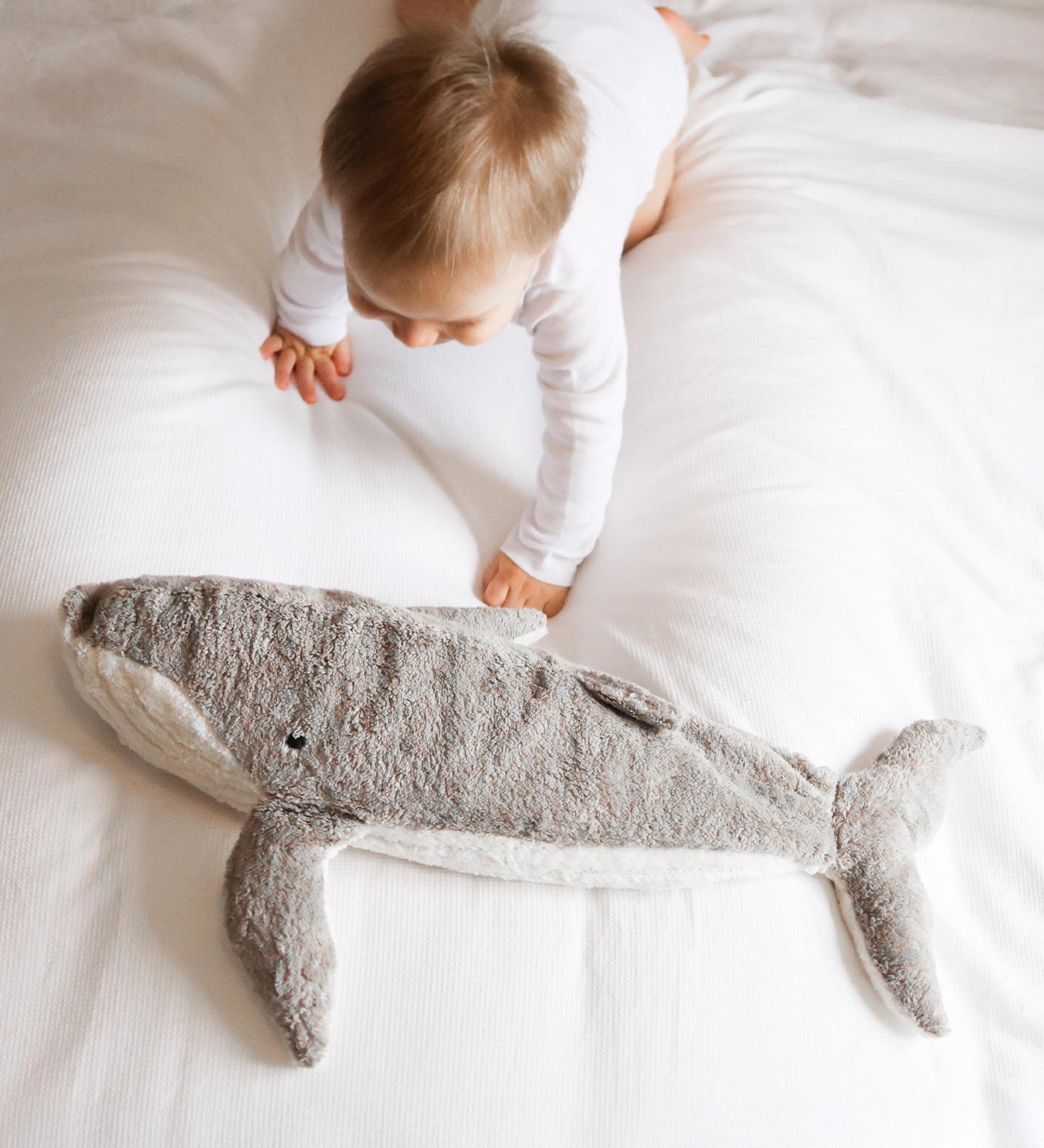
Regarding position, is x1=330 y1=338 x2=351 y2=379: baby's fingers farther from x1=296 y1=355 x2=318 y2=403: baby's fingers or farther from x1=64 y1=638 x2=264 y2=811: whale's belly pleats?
x1=64 y1=638 x2=264 y2=811: whale's belly pleats

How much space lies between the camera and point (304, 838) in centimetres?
48

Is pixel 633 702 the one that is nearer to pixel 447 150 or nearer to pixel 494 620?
pixel 494 620

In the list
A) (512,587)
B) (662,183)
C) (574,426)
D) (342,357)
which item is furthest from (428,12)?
(512,587)

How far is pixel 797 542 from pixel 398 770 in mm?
346

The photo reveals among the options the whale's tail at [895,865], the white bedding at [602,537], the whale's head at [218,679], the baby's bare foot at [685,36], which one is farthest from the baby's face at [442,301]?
the baby's bare foot at [685,36]

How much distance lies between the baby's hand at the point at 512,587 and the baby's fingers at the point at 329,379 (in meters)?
0.19

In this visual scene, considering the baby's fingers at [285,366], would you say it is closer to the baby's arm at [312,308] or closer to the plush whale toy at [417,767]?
the baby's arm at [312,308]

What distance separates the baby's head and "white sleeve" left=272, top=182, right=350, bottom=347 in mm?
118

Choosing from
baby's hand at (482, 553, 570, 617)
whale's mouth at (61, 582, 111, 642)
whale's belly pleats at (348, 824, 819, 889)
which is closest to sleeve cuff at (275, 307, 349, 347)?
baby's hand at (482, 553, 570, 617)

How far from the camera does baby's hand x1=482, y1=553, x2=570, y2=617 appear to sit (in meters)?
0.73

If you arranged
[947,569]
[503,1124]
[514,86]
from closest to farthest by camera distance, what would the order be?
[503,1124], [514,86], [947,569]

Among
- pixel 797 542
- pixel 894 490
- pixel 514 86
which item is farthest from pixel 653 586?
pixel 514 86

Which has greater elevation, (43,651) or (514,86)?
(514,86)

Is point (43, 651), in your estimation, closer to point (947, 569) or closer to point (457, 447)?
point (457, 447)
